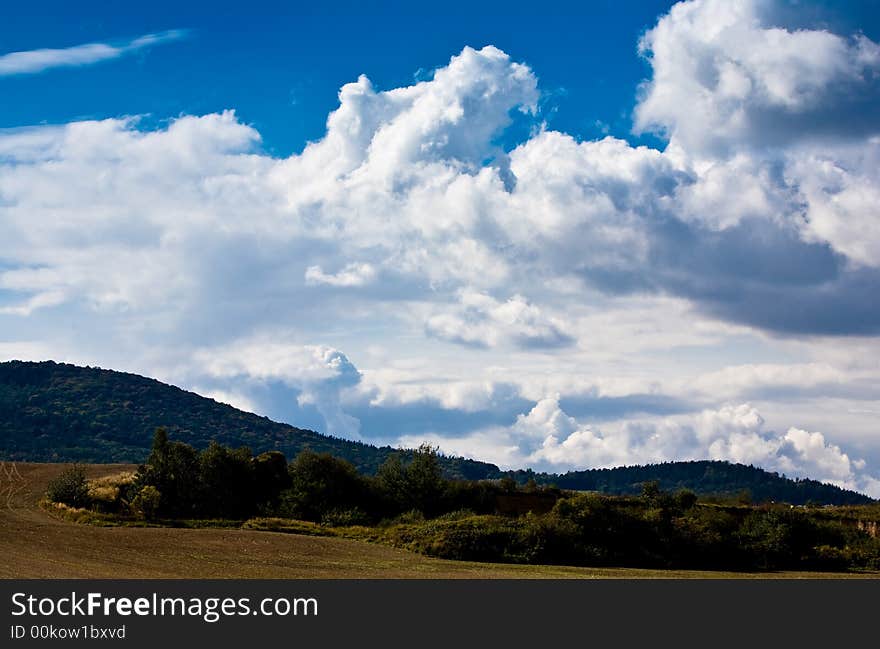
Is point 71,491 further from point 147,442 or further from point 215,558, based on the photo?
point 147,442

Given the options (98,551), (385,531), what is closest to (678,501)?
(385,531)

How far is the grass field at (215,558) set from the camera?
31.8 m

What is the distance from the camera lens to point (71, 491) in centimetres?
5469

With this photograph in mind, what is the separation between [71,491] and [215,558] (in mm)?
22116

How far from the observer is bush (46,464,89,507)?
54.1 m

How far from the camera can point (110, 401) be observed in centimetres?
19625

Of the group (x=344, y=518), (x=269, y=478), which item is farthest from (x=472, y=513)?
(x=269, y=478)

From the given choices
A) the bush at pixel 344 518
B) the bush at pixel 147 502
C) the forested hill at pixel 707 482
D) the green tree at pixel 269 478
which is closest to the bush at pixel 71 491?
the bush at pixel 147 502

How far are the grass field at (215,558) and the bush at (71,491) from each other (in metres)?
3.01

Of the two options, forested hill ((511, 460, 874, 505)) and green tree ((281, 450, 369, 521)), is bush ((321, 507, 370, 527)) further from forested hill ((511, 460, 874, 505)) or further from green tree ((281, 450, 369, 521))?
forested hill ((511, 460, 874, 505))

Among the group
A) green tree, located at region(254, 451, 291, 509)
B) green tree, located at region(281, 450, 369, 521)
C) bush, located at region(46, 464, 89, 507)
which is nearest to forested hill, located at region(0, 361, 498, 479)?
green tree, located at region(254, 451, 291, 509)

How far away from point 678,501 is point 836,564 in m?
13.2

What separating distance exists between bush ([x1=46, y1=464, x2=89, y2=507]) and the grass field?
3.01 meters
